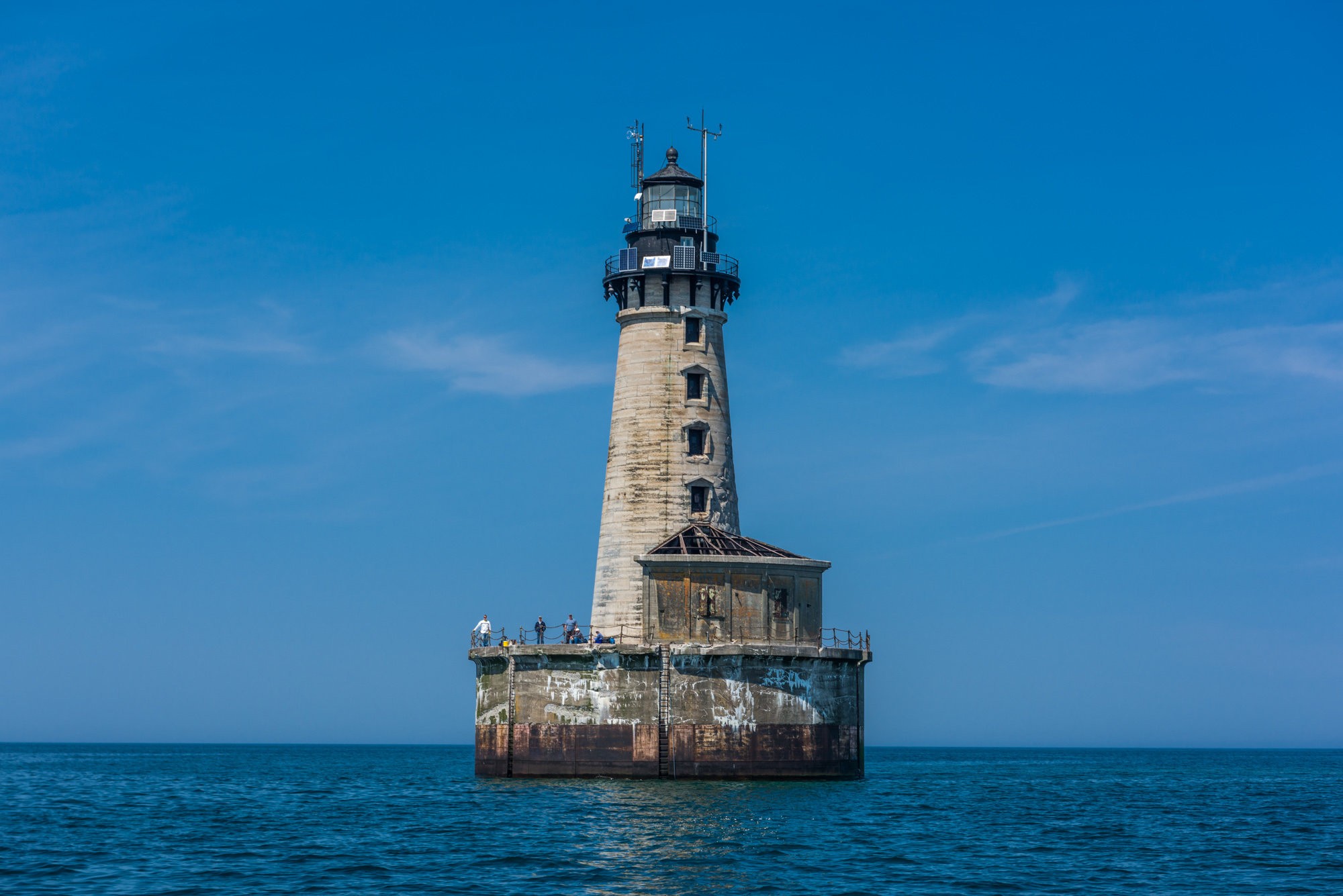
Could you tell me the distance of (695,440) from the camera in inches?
2153

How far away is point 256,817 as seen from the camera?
155 ft

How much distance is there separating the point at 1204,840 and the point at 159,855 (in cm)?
2627

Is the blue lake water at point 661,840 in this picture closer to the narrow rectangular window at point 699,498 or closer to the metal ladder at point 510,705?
the metal ladder at point 510,705

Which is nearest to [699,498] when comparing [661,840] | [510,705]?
[510,705]

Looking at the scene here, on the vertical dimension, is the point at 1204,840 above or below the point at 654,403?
below

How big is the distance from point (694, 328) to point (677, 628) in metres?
12.0

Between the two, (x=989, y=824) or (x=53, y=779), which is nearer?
(x=989, y=824)

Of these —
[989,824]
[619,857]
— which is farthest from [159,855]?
[989,824]

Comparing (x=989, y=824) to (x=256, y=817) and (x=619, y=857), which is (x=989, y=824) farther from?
(x=256, y=817)

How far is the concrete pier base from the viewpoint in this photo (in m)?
46.9

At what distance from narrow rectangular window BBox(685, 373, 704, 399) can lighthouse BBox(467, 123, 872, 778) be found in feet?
0.17

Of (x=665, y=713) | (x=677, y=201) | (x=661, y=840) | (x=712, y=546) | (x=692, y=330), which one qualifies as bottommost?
(x=661, y=840)

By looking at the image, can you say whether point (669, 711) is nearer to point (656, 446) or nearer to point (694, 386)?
point (656, 446)

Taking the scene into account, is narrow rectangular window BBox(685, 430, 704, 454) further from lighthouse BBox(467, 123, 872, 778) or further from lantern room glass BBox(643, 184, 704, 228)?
lantern room glass BBox(643, 184, 704, 228)
